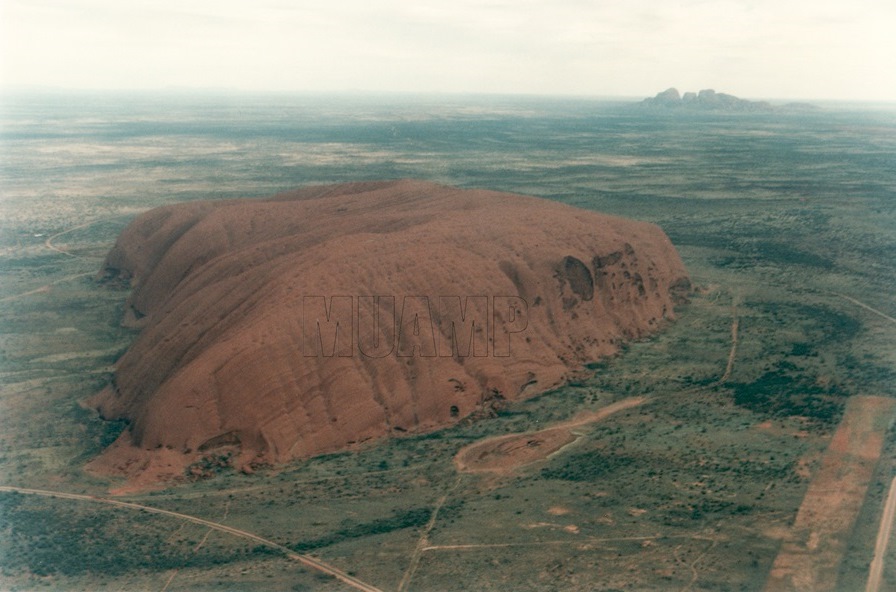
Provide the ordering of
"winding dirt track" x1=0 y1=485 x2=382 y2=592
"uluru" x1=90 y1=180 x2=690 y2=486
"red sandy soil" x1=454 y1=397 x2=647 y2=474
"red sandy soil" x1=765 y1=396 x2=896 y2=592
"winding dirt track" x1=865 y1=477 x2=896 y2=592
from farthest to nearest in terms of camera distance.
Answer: "uluru" x1=90 y1=180 x2=690 y2=486 < "red sandy soil" x1=454 y1=397 x2=647 y2=474 < "winding dirt track" x1=0 y1=485 x2=382 y2=592 < "red sandy soil" x1=765 y1=396 x2=896 y2=592 < "winding dirt track" x1=865 y1=477 x2=896 y2=592

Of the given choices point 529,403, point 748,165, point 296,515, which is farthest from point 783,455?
point 748,165

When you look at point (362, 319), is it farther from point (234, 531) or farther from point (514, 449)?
point (234, 531)

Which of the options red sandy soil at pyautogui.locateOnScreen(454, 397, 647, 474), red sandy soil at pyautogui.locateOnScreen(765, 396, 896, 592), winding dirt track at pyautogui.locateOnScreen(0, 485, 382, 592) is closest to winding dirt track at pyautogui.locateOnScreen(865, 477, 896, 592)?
red sandy soil at pyautogui.locateOnScreen(765, 396, 896, 592)

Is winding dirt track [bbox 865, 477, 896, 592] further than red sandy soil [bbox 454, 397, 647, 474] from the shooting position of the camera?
No

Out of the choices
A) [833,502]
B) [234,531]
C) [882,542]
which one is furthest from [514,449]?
[882,542]

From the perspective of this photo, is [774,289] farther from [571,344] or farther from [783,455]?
[783,455]

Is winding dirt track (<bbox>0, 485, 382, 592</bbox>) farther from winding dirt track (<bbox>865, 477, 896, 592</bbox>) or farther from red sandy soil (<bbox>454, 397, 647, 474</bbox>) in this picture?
winding dirt track (<bbox>865, 477, 896, 592</bbox>)
